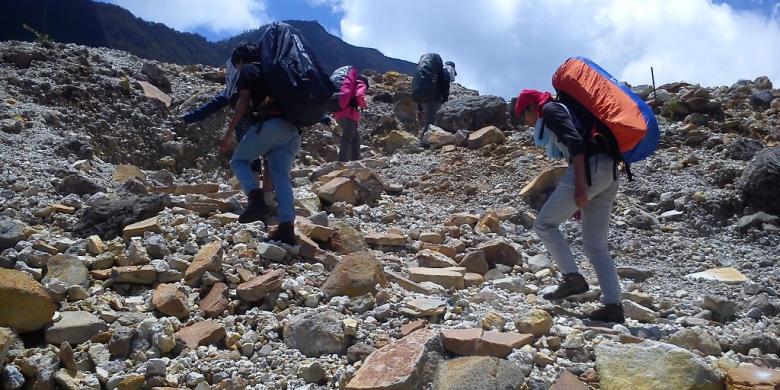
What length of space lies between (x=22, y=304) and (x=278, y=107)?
2.05 meters

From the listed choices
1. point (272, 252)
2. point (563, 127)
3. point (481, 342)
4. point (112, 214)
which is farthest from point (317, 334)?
point (112, 214)

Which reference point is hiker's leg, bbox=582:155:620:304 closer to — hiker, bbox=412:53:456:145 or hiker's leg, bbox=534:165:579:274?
hiker's leg, bbox=534:165:579:274

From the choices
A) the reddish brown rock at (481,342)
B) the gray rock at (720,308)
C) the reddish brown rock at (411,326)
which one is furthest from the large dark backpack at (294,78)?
the gray rock at (720,308)

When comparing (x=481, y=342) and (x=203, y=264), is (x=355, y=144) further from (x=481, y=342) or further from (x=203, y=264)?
(x=481, y=342)

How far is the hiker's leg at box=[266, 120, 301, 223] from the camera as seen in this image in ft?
14.7

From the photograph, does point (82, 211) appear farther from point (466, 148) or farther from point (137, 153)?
point (466, 148)

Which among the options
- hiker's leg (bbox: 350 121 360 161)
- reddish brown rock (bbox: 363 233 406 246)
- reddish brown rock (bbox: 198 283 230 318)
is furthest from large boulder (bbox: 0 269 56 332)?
hiker's leg (bbox: 350 121 360 161)

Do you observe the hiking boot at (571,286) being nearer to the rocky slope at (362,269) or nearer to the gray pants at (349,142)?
the rocky slope at (362,269)

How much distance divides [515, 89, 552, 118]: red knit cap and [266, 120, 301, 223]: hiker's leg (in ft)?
5.26

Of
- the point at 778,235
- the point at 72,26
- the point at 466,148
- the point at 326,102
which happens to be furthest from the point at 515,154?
the point at 72,26

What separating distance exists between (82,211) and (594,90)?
12.2ft

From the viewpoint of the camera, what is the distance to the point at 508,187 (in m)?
7.70

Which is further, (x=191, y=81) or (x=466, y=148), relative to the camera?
(x=191, y=81)

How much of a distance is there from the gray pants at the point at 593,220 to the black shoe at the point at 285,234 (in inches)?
65.6
